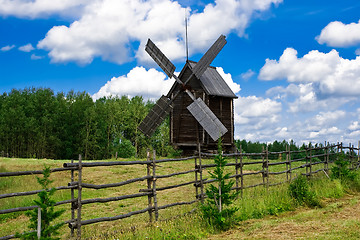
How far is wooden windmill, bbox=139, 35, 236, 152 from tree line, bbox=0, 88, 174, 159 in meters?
16.8

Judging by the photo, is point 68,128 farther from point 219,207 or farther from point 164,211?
point 219,207

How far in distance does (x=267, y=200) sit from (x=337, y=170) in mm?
6199

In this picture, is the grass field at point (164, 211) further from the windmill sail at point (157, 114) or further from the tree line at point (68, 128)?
the tree line at point (68, 128)

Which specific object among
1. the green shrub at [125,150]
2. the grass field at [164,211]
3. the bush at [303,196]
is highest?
the green shrub at [125,150]

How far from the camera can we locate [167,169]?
64.5 feet

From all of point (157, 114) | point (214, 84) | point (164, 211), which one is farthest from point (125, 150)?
point (164, 211)

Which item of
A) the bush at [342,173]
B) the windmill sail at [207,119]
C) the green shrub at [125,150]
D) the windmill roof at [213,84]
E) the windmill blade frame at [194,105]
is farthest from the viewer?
the green shrub at [125,150]

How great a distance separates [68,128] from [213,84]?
79.2 ft

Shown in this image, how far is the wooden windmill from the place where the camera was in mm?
22861

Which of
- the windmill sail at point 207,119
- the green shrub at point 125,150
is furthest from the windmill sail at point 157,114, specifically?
the green shrub at point 125,150

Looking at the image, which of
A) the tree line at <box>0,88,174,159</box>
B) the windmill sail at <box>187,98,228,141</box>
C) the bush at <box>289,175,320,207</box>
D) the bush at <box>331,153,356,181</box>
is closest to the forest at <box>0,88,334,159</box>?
the tree line at <box>0,88,174,159</box>

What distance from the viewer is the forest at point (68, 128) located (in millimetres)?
38438

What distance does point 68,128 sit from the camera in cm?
4197

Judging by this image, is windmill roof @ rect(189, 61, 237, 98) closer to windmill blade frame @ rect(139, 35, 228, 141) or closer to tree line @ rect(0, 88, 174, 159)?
windmill blade frame @ rect(139, 35, 228, 141)
